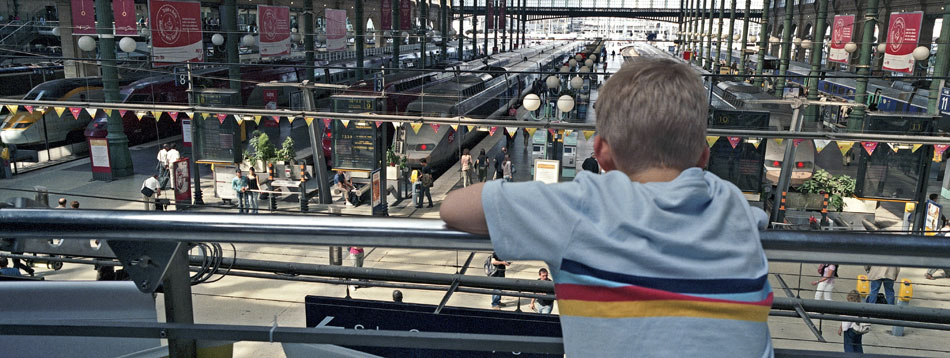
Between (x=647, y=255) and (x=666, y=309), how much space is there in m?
0.11

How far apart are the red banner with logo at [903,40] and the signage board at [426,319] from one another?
1905 cm

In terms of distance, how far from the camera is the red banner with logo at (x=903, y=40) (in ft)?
61.4

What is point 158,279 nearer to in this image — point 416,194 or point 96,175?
point 416,194

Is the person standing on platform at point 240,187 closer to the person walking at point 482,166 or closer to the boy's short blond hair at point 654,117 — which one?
the person walking at point 482,166

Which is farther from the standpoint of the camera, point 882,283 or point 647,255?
point 882,283

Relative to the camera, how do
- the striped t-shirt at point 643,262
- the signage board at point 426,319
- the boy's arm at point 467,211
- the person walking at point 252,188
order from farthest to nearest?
the person walking at point 252,188 < the signage board at point 426,319 < the boy's arm at point 467,211 < the striped t-shirt at point 643,262

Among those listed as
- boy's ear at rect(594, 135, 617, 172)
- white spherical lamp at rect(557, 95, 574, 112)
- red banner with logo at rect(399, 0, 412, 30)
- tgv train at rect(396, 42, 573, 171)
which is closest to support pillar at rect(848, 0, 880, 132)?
white spherical lamp at rect(557, 95, 574, 112)

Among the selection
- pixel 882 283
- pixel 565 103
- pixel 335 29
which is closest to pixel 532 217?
pixel 882 283

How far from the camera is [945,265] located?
5.22 ft

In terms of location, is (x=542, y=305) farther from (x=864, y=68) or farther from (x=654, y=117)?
(x=864, y=68)

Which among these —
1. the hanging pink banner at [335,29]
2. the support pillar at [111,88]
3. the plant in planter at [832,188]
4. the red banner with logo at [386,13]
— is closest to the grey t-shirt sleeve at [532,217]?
the plant in planter at [832,188]

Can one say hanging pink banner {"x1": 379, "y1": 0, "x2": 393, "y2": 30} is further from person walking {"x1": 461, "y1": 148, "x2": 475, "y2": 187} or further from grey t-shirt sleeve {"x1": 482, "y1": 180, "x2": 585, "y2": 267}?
grey t-shirt sleeve {"x1": 482, "y1": 180, "x2": 585, "y2": 267}

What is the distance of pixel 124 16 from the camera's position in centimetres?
2067

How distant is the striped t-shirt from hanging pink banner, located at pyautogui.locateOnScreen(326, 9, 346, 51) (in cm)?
2729
